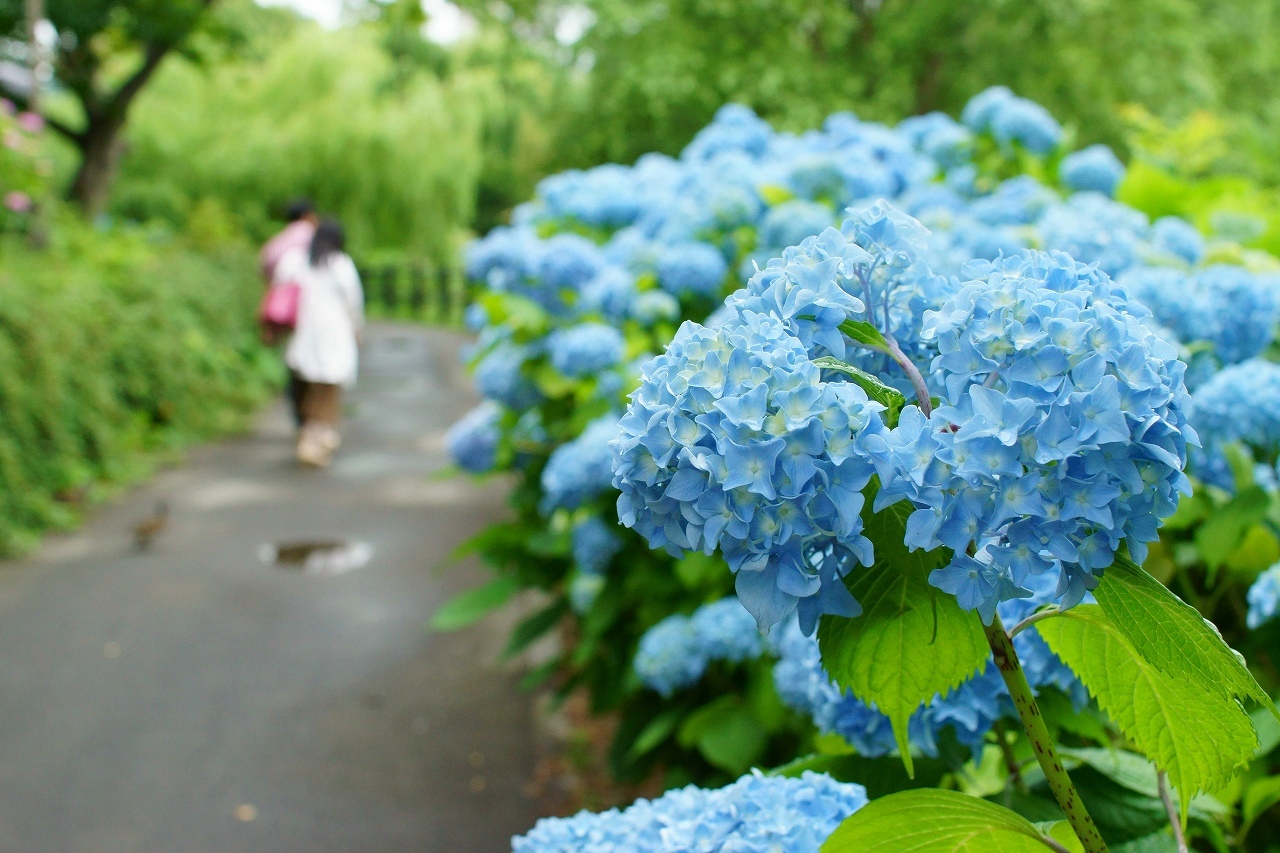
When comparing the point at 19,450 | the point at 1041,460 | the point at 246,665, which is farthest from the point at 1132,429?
the point at 19,450

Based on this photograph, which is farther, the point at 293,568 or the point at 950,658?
the point at 293,568

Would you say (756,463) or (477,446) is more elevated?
(756,463)

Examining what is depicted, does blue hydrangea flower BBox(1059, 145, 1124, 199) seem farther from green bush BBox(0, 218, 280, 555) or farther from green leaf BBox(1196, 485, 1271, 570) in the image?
green bush BBox(0, 218, 280, 555)

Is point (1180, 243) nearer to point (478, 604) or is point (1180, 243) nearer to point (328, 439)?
point (478, 604)

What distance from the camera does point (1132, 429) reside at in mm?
816

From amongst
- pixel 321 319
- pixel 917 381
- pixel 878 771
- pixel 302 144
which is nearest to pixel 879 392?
pixel 917 381

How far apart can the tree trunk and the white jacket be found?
328 inches

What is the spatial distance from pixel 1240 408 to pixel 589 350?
174 centimetres

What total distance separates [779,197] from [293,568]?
14.8ft

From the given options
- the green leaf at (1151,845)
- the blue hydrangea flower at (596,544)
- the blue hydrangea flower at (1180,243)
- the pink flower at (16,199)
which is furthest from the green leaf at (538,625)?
the pink flower at (16,199)

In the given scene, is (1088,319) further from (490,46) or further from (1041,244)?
(490,46)

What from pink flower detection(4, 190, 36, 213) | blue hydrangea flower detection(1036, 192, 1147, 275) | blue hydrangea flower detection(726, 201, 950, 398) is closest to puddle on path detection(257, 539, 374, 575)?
pink flower detection(4, 190, 36, 213)

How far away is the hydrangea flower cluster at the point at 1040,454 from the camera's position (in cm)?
80

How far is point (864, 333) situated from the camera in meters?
0.94
